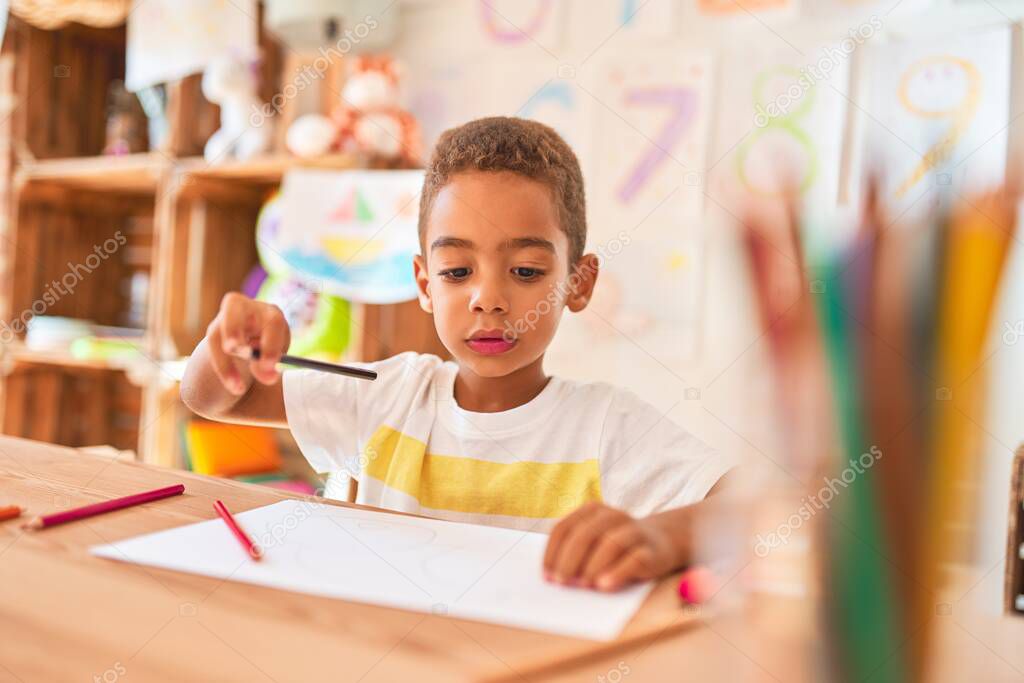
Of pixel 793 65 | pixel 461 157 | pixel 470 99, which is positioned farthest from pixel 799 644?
pixel 470 99

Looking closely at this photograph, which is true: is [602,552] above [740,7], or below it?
below

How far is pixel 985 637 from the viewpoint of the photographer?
27cm

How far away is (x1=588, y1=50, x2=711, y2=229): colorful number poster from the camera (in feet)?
5.86

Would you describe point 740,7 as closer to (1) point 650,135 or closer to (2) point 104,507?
(1) point 650,135

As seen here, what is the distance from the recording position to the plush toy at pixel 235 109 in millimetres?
2064

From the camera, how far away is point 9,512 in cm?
48

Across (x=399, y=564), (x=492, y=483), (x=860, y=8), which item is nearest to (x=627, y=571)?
(x=399, y=564)

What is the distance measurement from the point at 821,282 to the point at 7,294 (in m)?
2.83

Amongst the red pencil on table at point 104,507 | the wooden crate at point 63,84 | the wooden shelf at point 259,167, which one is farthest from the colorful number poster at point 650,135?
the wooden crate at point 63,84

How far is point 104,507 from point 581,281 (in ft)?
1.93

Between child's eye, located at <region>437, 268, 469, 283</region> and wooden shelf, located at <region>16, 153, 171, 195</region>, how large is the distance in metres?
1.63

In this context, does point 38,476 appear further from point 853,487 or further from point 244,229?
point 244,229

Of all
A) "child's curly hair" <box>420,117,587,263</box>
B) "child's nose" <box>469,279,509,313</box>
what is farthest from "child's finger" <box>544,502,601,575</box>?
"child's curly hair" <box>420,117,587,263</box>

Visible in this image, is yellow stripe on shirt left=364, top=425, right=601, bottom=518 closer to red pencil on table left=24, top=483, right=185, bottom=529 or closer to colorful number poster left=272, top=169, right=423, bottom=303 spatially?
red pencil on table left=24, top=483, right=185, bottom=529
